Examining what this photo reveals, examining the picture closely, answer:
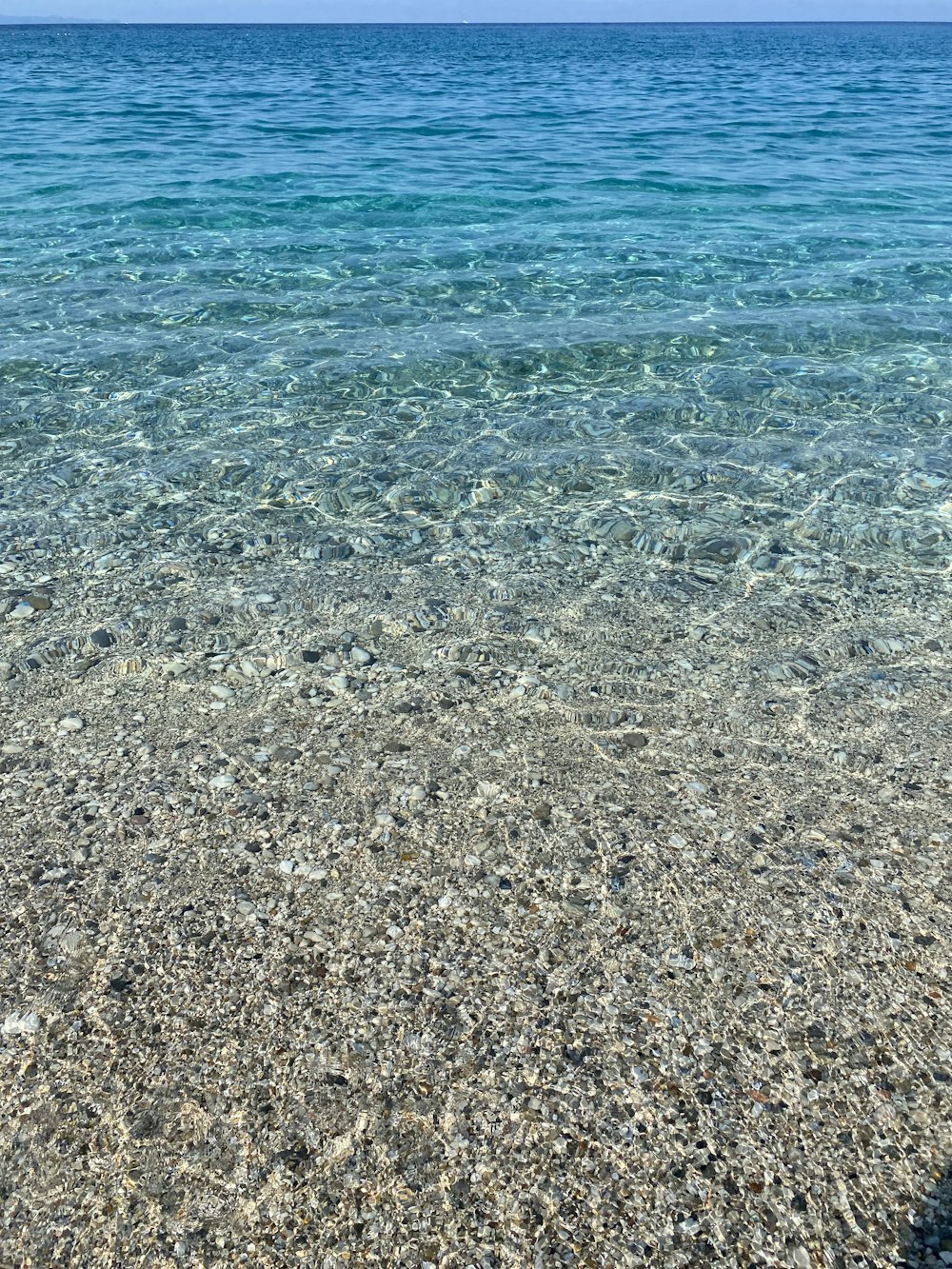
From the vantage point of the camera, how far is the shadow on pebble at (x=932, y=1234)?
2754 millimetres

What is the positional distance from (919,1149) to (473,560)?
4608 millimetres

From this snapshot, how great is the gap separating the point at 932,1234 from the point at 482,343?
32.2ft

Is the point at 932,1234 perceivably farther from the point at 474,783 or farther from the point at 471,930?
the point at 474,783

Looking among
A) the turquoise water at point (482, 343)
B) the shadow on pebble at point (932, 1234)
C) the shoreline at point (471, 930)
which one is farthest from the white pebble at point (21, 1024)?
the turquoise water at point (482, 343)

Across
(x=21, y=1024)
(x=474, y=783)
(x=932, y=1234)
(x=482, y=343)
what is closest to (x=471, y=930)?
(x=474, y=783)

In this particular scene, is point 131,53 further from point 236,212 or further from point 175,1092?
point 175,1092

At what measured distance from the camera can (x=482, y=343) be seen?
11.0m

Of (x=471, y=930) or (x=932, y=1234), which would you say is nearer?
(x=932, y=1234)

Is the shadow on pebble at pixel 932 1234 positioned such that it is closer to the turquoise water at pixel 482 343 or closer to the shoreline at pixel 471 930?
the shoreline at pixel 471 930

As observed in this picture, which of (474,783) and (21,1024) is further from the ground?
(21,1024)

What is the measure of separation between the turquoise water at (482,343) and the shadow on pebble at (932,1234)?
177 inches

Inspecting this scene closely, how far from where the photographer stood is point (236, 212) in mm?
17469

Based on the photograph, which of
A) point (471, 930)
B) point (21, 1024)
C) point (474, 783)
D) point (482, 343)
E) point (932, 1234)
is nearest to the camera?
point (932, 1234)

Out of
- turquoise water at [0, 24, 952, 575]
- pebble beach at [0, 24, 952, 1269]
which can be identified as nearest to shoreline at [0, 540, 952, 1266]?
pebble beach at [0, 24, 952, 1269]
